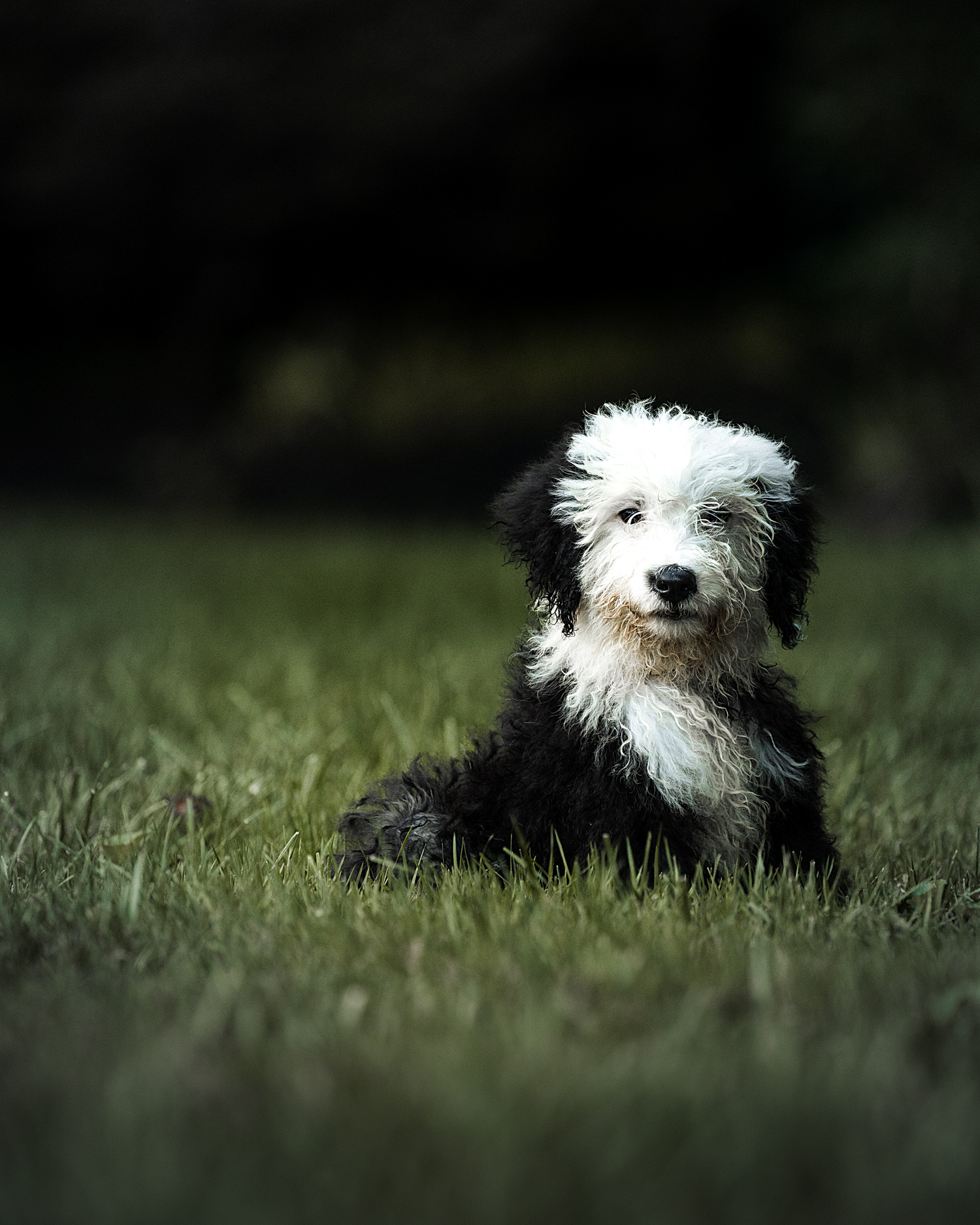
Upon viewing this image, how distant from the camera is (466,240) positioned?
15.1 m

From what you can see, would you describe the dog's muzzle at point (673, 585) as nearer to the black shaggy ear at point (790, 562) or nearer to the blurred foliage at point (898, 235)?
the black shaggy ear at point (790, 562)

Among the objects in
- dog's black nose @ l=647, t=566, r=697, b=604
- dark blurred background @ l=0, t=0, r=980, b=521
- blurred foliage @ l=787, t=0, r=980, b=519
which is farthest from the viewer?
dark blurred background @ l=0, t=0, r=980, b=521

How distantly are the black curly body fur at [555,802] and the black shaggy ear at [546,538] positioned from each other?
235mm

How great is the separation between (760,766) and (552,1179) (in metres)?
1.54

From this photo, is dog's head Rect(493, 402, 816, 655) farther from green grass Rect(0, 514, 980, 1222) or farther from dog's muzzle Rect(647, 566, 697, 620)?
green grass Rect(0, 514, 980, 1222)

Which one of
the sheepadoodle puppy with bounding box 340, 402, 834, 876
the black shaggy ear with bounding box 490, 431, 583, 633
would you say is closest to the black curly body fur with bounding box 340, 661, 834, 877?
the sheepadoodle puppy with bounding box 340, 402, 834, 876

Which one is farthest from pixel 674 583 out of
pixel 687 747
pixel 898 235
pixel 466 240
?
pixel 466 240

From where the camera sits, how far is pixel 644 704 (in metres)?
2.93

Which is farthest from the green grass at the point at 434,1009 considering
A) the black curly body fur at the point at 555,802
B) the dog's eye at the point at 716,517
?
the dog's eye at the point at 716,517

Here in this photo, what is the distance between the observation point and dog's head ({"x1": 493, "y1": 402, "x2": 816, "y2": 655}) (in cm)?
285

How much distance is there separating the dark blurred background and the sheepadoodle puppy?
10554 mm

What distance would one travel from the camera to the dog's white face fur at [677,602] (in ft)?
9.39

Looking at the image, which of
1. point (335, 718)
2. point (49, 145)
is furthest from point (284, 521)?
point (335, 718)

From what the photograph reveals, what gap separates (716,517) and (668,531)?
0.50ft
